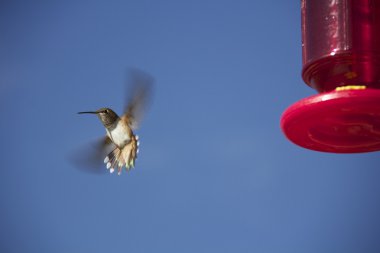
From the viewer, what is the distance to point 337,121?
2.74 metres

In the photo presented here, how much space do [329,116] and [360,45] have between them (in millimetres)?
372

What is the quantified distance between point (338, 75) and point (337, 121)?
0.97ft

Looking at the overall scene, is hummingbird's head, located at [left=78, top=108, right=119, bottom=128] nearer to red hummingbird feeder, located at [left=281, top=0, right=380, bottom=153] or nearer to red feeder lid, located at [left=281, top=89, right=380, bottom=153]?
red hummingbird feeder, located at [left=281, top=0, right=380, bottom=153]

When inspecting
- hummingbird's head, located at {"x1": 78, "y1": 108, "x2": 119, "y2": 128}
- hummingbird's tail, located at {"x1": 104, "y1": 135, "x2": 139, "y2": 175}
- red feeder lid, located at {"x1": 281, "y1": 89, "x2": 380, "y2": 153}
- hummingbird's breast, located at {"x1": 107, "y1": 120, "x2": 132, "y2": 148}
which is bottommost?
red feeder lid, located at {"x1": 281, "y1": 89, "x2": 380, "y2": 153}

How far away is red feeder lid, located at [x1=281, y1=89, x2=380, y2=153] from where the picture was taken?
245 centimetres

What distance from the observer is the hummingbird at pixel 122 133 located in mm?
5186

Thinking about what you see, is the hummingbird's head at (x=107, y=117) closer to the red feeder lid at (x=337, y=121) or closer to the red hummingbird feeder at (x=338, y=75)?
the red hummingbird feeder at (x=338, y=75)

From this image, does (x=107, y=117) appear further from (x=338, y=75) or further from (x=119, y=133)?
(x=338, y=75)

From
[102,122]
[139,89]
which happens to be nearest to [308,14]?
[139,89]

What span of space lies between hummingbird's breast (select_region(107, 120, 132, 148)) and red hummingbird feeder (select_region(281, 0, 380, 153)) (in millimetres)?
2585

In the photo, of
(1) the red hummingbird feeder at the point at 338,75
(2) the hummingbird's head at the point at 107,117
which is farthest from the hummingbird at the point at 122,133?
(1) the red hummingbird feeder at the point at 338,75

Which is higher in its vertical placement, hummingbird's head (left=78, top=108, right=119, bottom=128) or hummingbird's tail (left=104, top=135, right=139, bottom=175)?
hummingbird's head (left=78, top=108, right=119, bottom=128)

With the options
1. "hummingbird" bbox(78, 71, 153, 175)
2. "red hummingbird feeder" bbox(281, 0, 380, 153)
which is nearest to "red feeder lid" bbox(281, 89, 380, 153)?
"red hummingbird feeder" bbox(281, 0, 380, 153)

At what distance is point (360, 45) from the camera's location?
8.98ft
